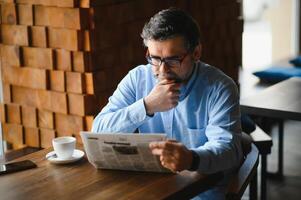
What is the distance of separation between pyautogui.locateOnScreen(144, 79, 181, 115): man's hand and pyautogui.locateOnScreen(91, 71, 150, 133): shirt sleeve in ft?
0.10

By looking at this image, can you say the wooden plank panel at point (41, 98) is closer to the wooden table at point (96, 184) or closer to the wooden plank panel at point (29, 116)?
the wooden plank panel at point (29, 116)

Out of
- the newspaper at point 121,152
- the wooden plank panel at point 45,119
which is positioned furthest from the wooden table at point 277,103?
the newspaper at point 121,152

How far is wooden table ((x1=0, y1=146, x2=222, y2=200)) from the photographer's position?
1.67 meters

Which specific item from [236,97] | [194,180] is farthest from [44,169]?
[236,97]

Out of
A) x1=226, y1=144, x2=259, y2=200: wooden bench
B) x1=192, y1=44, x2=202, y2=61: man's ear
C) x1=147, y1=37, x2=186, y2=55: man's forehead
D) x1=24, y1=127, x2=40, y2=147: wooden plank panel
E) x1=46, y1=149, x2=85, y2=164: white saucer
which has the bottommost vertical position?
x1=24, y1=127, x2=40, y2=147: wooden plank panel

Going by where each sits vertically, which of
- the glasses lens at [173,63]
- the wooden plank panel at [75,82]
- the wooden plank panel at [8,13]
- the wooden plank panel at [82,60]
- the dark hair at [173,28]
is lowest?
the wooden plank panel at [75,82]

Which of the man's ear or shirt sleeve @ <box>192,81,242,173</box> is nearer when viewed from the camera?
shirt sleeve @ <box>192,81,242,173</box>

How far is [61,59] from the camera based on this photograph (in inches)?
108

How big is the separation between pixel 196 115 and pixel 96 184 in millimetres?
468

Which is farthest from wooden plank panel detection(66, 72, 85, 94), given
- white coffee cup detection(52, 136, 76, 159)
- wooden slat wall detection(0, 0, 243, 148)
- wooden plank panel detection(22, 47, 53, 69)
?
white coffee cup detection(52, 136, 76, 159)

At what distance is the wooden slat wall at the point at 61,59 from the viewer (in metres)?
2.66

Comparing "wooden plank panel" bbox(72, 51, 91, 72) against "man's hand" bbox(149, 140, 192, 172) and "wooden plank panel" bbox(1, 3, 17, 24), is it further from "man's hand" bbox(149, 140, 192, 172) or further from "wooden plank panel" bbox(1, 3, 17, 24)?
"man's hand" bbox(149, 140, 192, 172)

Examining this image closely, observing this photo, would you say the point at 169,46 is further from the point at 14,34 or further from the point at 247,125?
the point at 14,34

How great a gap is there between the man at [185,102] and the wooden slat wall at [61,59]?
2.07ft
